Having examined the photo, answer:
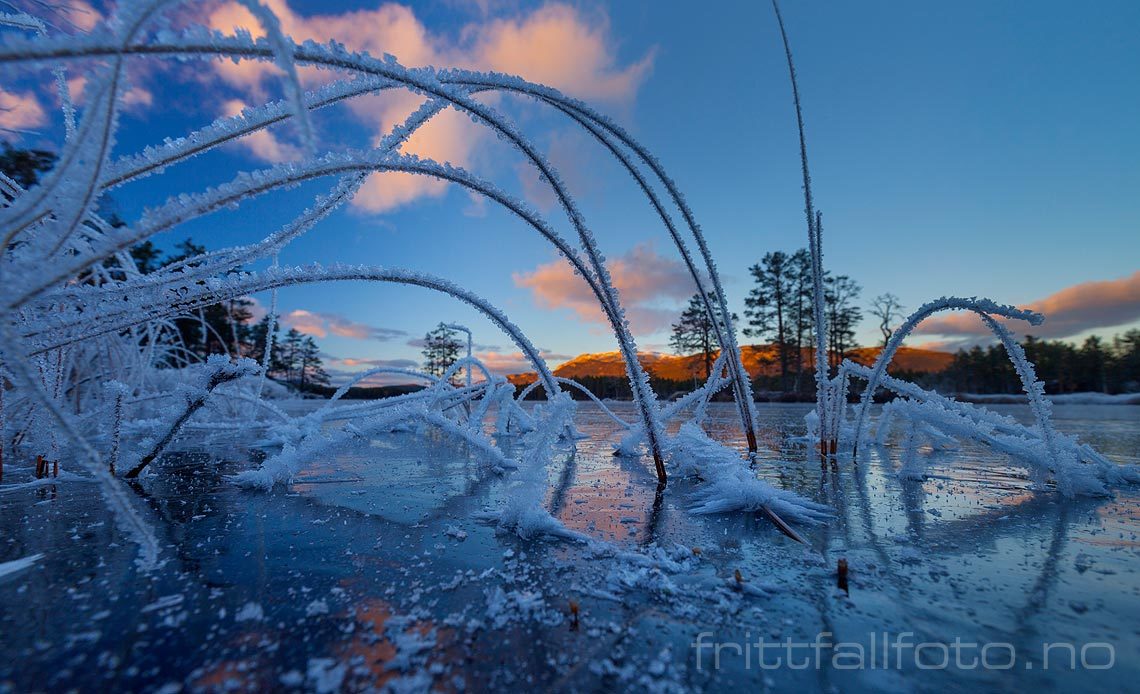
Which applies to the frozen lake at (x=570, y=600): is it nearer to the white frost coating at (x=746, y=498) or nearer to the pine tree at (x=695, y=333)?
the white frost coating at (x=746, y=498)

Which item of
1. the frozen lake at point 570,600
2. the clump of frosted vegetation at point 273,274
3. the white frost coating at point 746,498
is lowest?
the frozen lake at point 570,600

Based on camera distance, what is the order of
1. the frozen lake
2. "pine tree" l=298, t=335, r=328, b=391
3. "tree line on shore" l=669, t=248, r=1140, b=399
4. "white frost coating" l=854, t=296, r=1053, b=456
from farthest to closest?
"pine tree" l=298, t=335, r=328, b=391 → "tree line on shore" l=669, t=248, r=1140, b=399 → "white frost coating" l=854, t=296, r=1053, b=456 → the frozen lake

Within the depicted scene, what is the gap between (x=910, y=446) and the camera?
9.62ft

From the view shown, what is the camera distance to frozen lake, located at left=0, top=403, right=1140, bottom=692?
2.85 feet

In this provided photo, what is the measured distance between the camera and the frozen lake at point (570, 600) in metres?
0.87

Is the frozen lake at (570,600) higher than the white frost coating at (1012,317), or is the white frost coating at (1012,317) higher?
the white frost coating at (1012,317)

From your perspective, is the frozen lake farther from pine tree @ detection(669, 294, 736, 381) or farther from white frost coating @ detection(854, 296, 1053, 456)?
pine tree @ detection(669, 294, 736, 381)

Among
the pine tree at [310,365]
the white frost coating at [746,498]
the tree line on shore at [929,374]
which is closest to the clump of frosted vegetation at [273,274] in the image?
the white frost coating at [746,498]

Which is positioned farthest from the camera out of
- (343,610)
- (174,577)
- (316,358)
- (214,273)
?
(316,358)

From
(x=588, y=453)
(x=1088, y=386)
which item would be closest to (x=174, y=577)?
(x=588, y=453)

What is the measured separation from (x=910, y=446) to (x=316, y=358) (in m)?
64.3

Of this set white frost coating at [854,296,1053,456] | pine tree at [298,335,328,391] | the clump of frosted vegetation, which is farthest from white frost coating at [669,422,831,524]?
pine tree at [298,335,328,391]

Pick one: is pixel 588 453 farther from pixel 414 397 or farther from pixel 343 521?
pixel 343 521

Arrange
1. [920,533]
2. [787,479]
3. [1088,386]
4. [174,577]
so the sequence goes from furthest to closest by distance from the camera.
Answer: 1. [1088,386]
2. [787,479]
3. [920,533]
4. [174,577]
